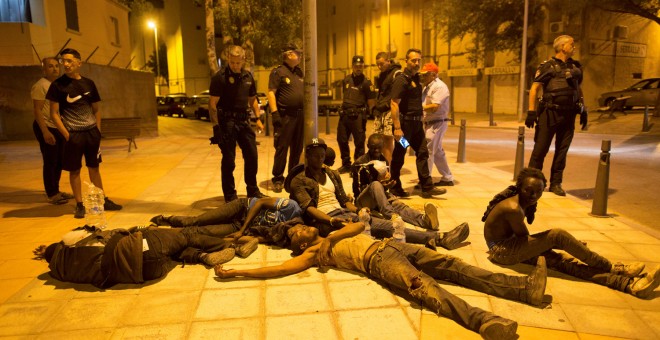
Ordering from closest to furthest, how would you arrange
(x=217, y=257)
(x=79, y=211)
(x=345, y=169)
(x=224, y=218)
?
(x=217, y=257) < (x=224, y=218) < (x=79, y=211) < (x=345, y=169)

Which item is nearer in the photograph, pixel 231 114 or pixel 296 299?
pixel 296 299

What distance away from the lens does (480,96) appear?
107 ft

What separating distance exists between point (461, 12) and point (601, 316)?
25.2 meters

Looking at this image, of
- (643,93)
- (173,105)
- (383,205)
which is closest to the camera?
(383,205)

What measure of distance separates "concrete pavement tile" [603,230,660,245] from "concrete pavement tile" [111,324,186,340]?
447 cm

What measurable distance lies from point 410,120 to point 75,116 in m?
→ 4.50

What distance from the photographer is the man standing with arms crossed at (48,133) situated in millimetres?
6645

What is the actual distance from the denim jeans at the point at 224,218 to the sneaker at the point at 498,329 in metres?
2.86

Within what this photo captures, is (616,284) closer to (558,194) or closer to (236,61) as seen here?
(558,194)

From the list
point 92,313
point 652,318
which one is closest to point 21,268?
point 92,313

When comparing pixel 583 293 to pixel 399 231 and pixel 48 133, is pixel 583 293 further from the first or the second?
pixel 48 133

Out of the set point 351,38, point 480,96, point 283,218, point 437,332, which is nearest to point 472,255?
point 437,332

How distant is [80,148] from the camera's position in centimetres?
619

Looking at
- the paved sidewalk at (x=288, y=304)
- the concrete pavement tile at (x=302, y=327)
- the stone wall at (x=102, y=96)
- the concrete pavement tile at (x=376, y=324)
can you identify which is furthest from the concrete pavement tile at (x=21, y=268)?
the stone wall at (x=102, y=96)
